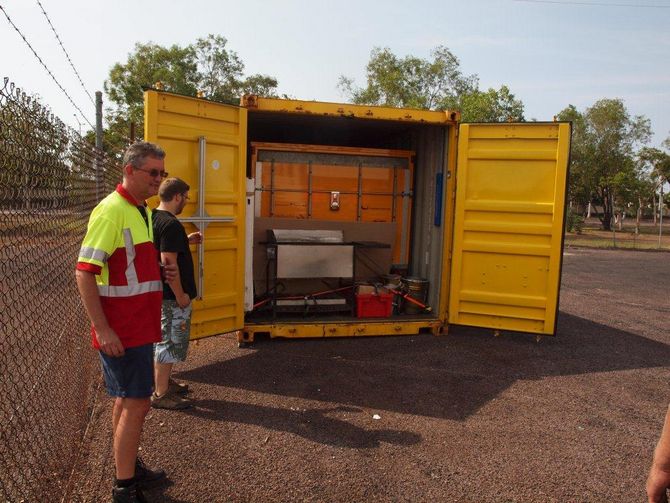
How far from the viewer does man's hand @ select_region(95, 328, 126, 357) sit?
268 centimetres

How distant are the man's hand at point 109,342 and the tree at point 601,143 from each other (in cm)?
4335

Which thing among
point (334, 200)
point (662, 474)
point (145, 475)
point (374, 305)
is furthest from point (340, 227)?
point (662, 474)

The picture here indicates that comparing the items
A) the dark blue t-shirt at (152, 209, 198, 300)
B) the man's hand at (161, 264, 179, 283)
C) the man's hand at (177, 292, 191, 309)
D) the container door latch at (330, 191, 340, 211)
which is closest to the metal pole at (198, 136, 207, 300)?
the dark blue t-shirt at (152, 209, 198, 300)

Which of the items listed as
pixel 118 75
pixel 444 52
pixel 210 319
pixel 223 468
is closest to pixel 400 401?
pixel 223 468

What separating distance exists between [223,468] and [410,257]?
18.1ft

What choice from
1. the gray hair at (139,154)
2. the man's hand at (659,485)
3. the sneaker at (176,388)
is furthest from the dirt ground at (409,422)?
the gray hair at (139,154)

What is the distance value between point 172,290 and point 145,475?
4.41 feet

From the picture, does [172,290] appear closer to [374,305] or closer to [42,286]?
[42,286]

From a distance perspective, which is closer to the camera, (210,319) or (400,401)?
(400,401)

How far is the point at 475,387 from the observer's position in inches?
207

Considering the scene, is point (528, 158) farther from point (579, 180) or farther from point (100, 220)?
point (579, 180)

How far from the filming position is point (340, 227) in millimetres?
8102

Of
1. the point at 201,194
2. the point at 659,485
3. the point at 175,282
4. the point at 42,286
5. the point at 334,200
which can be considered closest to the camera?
the point at 659,485

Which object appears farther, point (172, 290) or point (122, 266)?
point (172, 290)
